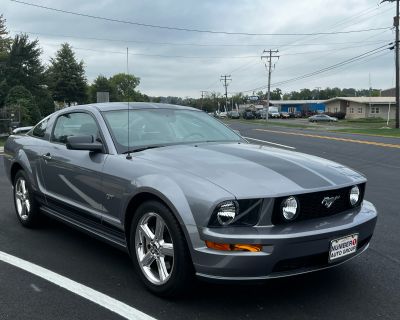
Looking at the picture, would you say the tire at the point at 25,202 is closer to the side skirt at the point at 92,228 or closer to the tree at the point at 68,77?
the side skirt at the point at 92,228

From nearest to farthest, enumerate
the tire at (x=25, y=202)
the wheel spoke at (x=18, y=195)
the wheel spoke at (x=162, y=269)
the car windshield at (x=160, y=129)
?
the wheel spoke at (x=162, y=269) < the car windshield at (x=160, y=129) < the tire at (x=25, y=202) < the wheel spoke at (x=18, y=195)

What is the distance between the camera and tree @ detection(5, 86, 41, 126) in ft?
93.9

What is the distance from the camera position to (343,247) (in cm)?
369

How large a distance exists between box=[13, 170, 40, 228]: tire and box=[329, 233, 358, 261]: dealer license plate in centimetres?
358

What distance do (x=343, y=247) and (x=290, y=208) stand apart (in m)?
0.56

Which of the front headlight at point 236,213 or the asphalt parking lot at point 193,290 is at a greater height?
the front headlight at point 236,213

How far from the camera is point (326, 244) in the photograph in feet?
11.6

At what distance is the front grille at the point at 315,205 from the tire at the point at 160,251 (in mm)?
699

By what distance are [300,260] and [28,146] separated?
3810 millimetres

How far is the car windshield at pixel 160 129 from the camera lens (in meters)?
4.64

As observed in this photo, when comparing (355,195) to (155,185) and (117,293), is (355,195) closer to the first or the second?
(155,185)

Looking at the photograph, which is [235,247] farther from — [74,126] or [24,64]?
[24,64]

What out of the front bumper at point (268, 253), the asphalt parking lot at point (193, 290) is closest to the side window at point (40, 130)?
the asphalt parking lot at point (193, 290)

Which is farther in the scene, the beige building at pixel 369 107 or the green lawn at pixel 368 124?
the beige building at pixel 369 107
